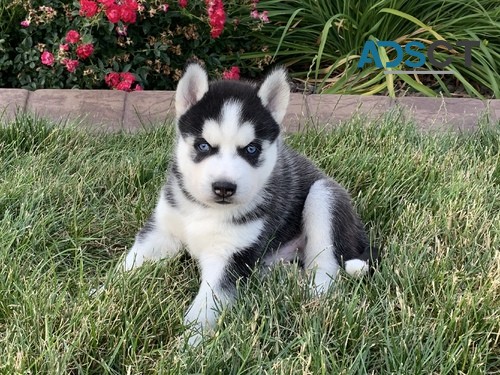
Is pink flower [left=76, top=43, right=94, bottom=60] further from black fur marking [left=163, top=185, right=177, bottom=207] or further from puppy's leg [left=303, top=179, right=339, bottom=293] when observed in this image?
puppy's leg [left=303, top=179, right=339, bottom=293]

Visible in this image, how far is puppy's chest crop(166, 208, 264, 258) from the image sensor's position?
3.02m

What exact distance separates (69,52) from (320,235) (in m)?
3.20

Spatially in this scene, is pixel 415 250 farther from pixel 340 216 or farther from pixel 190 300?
pixel 190 300

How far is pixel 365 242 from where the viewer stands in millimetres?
3373

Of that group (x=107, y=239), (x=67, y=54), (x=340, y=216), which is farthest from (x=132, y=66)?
(x=340, y=216)

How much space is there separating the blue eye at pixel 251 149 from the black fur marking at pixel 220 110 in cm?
5

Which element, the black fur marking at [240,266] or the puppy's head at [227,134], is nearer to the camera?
the puppy's head at [227,134]

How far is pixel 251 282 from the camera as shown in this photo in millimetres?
2920

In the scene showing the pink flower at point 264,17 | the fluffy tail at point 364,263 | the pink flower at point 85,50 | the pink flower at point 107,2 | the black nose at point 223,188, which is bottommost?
the pink flower at point 85,50

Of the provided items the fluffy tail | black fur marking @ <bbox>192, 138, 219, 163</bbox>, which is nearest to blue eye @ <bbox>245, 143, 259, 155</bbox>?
black fur marking @ <bbox>192, 138, 219, 163</bbox>

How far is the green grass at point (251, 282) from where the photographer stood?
2.37 metres

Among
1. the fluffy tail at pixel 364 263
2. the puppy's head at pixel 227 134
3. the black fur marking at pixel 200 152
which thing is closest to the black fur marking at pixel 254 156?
the puppy's head at pixel 227 134

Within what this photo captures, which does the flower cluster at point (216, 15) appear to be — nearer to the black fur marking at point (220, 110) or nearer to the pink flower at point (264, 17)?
the pink flower at point (264, 17)

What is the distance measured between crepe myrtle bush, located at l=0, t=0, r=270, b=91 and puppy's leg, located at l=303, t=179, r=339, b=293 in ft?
8.63
